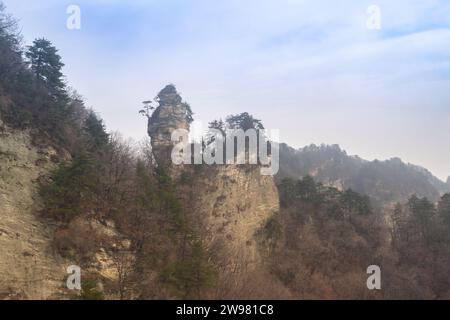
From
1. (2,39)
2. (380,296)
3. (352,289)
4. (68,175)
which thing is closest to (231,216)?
(352,289)

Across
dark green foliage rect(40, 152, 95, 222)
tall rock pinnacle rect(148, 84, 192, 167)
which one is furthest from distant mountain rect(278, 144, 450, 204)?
dark green foliage rect(40, 152, 95, 222)

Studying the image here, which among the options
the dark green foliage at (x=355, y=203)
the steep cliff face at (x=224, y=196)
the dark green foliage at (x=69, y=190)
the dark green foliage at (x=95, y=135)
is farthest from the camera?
the dark green foliage at (x=355, y=203)

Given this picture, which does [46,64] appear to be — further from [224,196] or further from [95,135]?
[224,196]

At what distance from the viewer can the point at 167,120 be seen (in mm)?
45906

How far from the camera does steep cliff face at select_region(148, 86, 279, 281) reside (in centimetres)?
→ 4125

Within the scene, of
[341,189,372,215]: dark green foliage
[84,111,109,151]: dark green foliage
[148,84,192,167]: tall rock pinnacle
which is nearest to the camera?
[84,111,109,151]: dark green foliage

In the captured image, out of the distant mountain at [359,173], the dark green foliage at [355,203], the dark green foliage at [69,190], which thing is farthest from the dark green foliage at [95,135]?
the distant mountain at [359,173]

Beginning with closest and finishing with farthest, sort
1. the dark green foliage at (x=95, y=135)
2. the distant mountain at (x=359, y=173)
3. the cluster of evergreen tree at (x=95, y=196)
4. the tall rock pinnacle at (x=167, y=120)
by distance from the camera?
the cluster of evergreen tree at (x=95, y=196), the dark green foliage at (x=95, y=135), the tall rock pinnacle at (x=167, y=120), the distant mountain at (x=359, y=173)

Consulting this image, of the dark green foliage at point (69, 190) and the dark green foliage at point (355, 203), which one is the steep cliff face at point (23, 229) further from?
the dark green foliage at point (355, 203)

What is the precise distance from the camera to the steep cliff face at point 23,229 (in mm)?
20797

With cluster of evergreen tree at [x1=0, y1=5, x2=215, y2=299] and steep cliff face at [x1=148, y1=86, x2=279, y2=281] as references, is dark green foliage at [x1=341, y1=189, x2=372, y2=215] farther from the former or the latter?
cluster of evergreen tree at [x1=0, y1=5, x2=215, y2=299]

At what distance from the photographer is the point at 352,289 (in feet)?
132

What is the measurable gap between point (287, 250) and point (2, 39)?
3446 centimetres

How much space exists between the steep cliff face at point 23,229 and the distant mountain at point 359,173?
62.1 m
